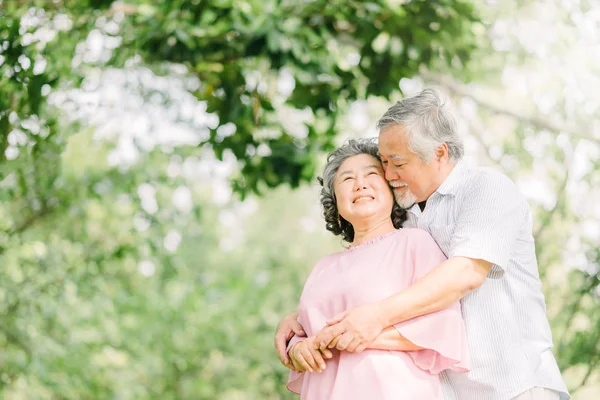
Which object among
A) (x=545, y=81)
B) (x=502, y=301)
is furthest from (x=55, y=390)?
(x=502, y=301)

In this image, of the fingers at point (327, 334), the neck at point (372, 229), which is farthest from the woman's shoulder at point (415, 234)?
the fingers at point (327, 334)

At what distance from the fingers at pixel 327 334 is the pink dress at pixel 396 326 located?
3.4 inches

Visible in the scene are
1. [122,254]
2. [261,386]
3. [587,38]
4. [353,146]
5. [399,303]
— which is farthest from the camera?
[261,386]

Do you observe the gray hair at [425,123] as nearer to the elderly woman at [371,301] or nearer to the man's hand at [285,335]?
the elderly woman at [371,301]

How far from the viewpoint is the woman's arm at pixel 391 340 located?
219 centimetres

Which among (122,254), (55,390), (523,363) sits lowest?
(55,390)

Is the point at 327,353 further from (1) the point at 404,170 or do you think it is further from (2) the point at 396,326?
(1) the point at 404,170

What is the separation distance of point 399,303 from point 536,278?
1.65ft

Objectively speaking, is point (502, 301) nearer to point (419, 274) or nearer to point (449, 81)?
point (419, 274)

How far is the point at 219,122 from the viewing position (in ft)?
15.8

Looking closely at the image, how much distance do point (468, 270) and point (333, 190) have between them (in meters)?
0.66

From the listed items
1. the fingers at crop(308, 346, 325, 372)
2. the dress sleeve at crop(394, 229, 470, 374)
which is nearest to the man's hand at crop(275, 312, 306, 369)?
the fingers at crop(308, 346, 325, 372)

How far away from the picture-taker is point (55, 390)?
254 inches

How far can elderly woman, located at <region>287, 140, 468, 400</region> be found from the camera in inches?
86.3
